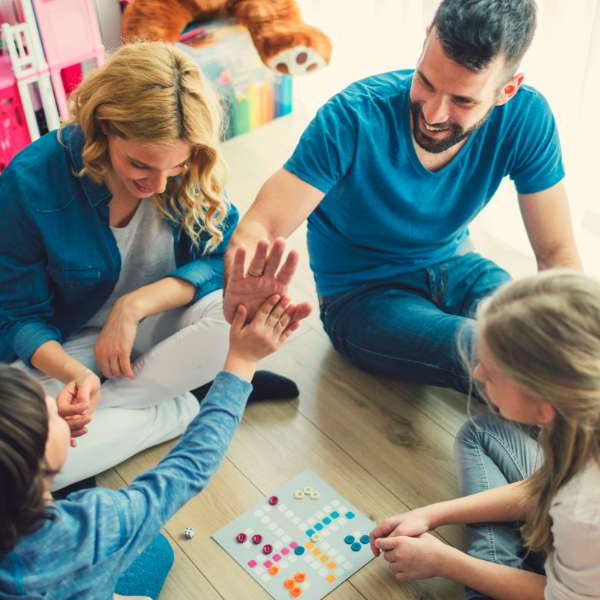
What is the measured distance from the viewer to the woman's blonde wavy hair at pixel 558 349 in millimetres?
865

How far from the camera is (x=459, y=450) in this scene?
133cm

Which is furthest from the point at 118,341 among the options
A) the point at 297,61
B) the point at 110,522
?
the point at 297,61

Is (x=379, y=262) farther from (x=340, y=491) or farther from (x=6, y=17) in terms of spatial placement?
(x=6, y=17)

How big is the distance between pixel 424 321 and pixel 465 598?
498 millimetres

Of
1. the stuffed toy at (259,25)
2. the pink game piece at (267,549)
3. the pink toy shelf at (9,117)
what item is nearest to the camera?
the pink game piece at (267,549)

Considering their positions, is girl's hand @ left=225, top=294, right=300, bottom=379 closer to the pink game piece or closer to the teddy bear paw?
the pink game piece

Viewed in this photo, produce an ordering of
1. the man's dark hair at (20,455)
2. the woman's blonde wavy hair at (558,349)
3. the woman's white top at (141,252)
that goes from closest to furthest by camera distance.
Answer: the man's dark hair at (20,455) → the woman's blonde wavy hair at (558,349) → the woman's white top at (141,252)

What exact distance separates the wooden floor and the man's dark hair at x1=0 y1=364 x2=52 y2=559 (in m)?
0.52

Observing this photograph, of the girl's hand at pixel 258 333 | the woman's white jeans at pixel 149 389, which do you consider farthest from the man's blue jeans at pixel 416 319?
the girl's hand at pixel 258 333

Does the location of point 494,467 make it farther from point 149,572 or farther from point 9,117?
point 9,117

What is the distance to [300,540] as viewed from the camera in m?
1.31

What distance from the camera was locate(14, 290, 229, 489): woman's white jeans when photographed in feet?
4.45

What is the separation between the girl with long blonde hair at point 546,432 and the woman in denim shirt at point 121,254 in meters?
0.54

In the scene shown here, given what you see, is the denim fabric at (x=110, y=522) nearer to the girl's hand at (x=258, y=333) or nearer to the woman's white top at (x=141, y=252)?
the girl's hand at (x=258, y=333)
